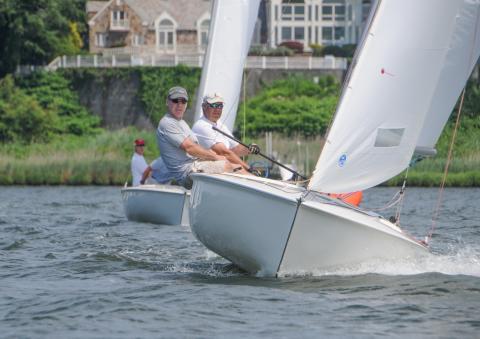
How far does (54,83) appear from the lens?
61812mm

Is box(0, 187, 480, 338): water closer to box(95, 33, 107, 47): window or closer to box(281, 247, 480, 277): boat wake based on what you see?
box(281, 247, 480, 277): boat wake

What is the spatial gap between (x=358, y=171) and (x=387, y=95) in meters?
0.81

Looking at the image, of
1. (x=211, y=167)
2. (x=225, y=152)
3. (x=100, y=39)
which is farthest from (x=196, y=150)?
(x=100, y=39)

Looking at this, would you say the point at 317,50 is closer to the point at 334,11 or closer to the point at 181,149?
the point at 334,11

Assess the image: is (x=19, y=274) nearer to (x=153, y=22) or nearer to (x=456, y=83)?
(x=456, y=83)

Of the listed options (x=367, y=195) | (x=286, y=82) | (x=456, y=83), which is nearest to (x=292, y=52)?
(x=286, y=82)

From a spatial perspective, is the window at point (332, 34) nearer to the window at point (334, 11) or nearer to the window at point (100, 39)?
the window at point (334, 11)

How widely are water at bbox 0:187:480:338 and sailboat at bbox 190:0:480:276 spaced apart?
0.27m

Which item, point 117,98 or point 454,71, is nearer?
point 454,71

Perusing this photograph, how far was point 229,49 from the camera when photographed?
23.5 m

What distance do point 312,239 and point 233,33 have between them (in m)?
11.7

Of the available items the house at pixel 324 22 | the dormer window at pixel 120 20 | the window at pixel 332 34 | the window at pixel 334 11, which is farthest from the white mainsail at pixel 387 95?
the window at pixel 334 11

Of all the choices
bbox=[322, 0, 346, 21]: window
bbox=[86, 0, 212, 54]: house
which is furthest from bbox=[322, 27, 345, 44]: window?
bbox=[86, 0, 212, 54]: house

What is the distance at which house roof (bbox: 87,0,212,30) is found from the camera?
243 feet
